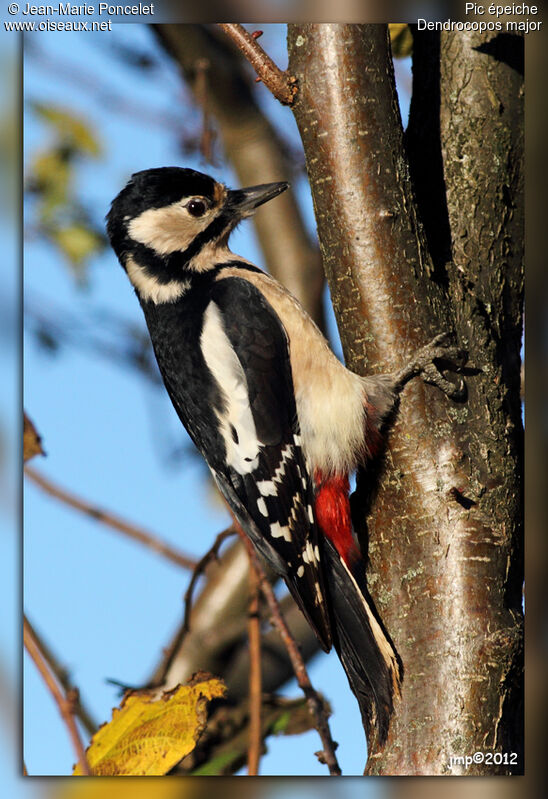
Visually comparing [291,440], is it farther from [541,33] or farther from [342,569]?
[541,33]

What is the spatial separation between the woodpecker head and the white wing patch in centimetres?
22

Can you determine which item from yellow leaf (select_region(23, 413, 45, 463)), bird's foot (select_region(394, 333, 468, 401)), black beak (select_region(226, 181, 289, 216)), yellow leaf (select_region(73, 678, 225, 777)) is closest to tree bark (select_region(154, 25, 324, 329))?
black beak (select_region(226, 181, 289, 216))

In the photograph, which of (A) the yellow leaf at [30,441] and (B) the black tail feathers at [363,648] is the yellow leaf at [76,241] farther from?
(B) the black tail feathers at [363,648]

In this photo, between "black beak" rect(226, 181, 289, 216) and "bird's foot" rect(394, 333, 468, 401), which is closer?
"bird's foot" rect(394, 333, 468, 401)

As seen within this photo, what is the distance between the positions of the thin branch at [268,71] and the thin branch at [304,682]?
102 centimetres

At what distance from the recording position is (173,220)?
1.97 m

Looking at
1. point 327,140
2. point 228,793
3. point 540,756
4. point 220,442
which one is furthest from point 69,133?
point 540,756

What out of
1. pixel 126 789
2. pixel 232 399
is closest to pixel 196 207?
pixel 232 399

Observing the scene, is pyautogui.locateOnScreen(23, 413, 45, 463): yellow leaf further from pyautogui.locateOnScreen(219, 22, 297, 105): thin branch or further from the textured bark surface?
pyautogui.locateOnScreen(219, 22, 297, 105): thin branch

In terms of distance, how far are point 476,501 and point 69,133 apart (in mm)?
1300

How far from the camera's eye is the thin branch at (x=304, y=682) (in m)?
1.71

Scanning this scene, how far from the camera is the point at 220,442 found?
72.1 inches

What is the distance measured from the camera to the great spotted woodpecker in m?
1.69

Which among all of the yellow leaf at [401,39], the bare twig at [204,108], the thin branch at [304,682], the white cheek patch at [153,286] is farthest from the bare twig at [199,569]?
the yellow leaf at [401,39]
